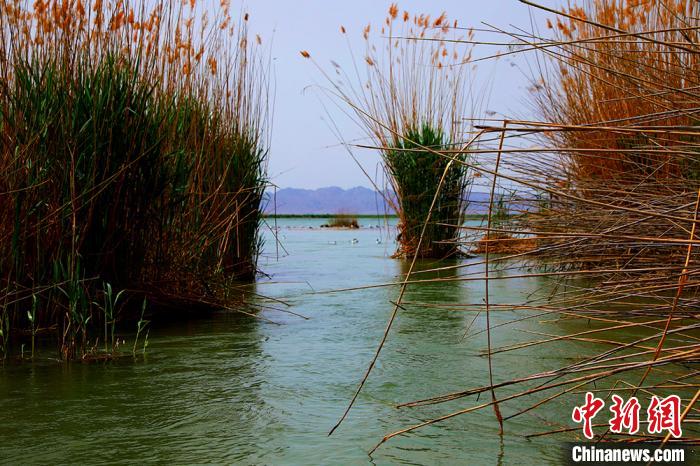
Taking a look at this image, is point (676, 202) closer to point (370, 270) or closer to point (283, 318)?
point (283, 318)

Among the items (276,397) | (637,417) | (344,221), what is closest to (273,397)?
(276,397)

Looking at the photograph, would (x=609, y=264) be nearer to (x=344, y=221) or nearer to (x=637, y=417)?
(x=637, y=417)

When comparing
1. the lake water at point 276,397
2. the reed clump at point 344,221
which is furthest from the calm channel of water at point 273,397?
the reed clump at point 344,221

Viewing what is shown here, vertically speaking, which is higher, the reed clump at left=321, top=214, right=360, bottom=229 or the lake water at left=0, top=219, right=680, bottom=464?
the reed clump at left=321, top=214, right=360, bottom=229

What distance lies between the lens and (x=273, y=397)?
1841 mm

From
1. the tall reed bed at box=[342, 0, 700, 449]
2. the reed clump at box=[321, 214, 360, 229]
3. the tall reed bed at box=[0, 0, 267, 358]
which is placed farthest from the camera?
the reed clump at box=[321, 214, 360, 229]

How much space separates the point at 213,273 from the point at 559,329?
1.62m

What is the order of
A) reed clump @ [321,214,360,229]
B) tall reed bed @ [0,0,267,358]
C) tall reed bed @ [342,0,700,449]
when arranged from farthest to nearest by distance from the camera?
reed clump @ [321,214,360,229], tall reed bed @ [0,0,267,358], tall reed bed @ [342,0,700,449]

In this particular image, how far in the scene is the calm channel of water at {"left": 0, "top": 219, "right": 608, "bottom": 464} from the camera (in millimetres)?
1440

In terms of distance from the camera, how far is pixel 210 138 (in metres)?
3.81

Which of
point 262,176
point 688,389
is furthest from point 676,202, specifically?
point 262,176

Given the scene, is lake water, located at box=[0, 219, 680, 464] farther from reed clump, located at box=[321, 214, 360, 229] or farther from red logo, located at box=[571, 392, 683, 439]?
reed clump, located at box=[321, 214, 360, 229]

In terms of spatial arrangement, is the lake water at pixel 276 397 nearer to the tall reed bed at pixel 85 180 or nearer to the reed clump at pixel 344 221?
the tall reed bed at pixel 85 180

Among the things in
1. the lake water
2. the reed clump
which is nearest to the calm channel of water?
the lake water
